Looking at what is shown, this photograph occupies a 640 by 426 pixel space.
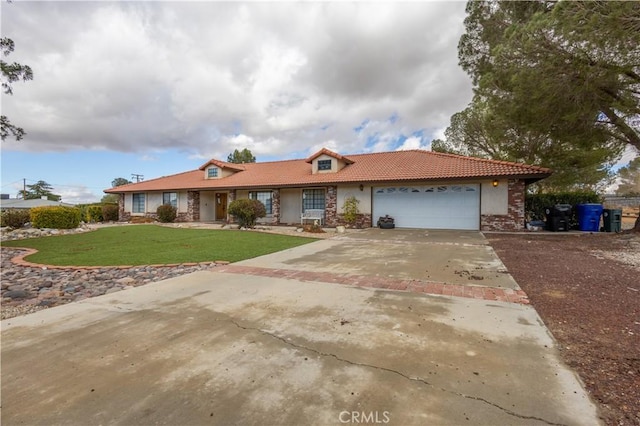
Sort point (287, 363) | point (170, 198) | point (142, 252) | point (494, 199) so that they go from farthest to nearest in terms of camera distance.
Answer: point (170, 198) → point (494, 199) → point (142, 252) → point (287, 363)

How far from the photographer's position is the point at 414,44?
42.7 feet

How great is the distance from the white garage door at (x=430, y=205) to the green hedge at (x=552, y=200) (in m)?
4.12

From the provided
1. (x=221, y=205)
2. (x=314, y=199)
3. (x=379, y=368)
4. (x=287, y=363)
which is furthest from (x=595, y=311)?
(x=221, y=205)

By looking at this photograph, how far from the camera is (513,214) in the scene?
14062 millimetres

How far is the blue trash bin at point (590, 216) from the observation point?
14.1 m

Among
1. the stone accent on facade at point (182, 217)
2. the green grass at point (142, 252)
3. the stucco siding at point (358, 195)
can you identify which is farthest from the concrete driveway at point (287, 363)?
the stone accent on facade at point (182, 217)

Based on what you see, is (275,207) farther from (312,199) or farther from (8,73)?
(8,73)

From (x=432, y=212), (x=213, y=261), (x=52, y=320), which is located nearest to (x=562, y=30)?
(x=432, y=212)

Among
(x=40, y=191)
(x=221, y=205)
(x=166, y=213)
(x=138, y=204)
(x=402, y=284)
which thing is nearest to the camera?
(x=402, y=284)

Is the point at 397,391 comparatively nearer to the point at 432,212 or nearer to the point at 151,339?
the point at 151,339

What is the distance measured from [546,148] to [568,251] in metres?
13.7

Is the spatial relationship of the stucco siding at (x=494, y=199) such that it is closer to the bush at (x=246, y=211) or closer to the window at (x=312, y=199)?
the window at (x=312, y=199)

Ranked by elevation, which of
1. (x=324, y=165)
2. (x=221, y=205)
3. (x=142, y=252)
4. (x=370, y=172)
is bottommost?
(x=142, y=252)

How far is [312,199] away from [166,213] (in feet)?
35.9
